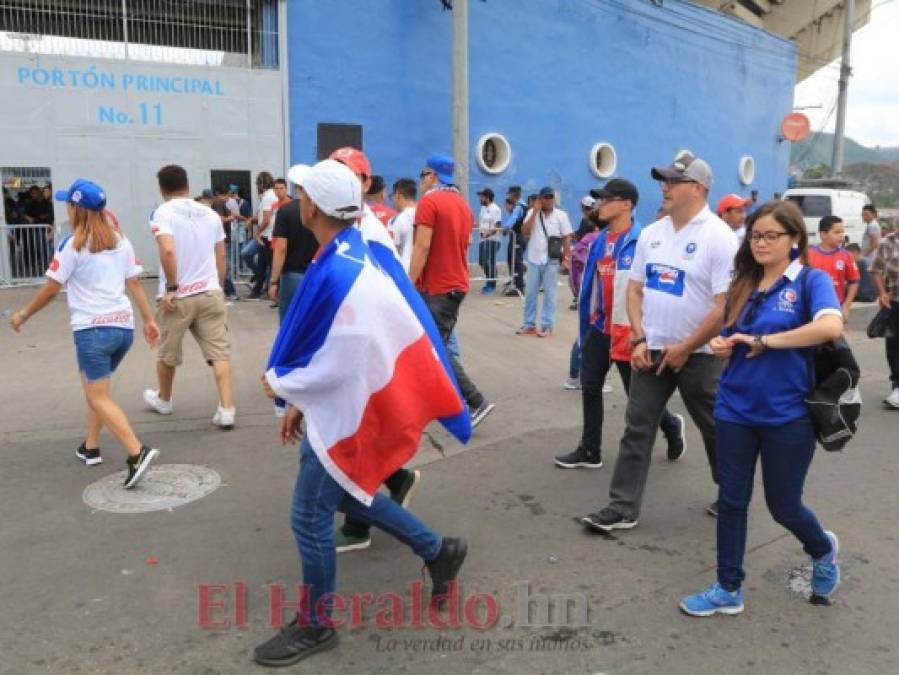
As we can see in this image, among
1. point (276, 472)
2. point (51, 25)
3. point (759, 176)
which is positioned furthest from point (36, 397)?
point (759, 176)

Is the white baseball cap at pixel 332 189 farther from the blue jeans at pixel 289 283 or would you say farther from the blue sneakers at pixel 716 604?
the blue jeans at pixel 289 283

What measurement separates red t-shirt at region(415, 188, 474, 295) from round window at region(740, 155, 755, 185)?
17.8m

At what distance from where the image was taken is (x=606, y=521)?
4031 millimetres

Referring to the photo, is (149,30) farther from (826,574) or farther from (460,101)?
(826,574)

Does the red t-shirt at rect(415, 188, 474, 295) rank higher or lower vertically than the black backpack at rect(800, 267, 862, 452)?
higher

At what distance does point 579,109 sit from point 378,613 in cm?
1555

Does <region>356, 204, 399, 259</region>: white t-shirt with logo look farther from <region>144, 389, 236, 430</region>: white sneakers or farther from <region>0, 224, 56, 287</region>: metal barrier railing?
<region>0, 224, 56, 287</region>: metal barrier railing

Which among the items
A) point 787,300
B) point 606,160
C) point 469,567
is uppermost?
point 606,160

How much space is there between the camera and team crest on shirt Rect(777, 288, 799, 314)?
3070 mm

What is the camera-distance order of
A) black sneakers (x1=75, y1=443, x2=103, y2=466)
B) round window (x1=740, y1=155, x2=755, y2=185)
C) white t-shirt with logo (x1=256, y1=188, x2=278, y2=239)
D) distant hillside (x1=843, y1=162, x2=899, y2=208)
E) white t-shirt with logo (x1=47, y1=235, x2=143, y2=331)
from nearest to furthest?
Result: white t-shirt with logo (x1=47, y1=235, x2=143, y2=331), black sneakers (x1=75, y1=443, x2=103, y2=466), white t-shirt with logo (x1=256, y1=188, x2=278, y2=239), round window (x1=740, y1=155, x2=755, y2=185), distant hillside (x1=843, y1=162, x2=899, y2=208)

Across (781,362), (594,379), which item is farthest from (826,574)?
(594,379)

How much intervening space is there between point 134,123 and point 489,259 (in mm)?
6261

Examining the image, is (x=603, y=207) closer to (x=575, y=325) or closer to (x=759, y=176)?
(x=575, y=325)


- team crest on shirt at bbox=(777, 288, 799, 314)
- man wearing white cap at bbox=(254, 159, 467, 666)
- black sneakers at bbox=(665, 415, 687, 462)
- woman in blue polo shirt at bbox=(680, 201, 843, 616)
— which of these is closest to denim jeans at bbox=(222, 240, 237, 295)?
black sneakers at bbox=(665, 415, 687, 462)
